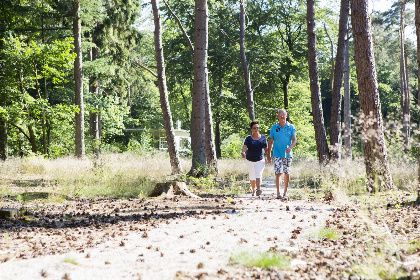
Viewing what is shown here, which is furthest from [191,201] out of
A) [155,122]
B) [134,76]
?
[155,122]

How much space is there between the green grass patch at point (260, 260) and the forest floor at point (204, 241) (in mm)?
41

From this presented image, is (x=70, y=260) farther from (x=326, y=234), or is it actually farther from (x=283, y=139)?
(x=283, y=139)

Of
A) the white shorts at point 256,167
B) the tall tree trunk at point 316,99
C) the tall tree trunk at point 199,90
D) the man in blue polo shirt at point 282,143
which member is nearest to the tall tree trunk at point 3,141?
the tall tree trunk at point 199,90

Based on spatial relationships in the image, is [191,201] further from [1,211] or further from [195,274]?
[195,274]

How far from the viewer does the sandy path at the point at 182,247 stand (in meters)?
3.64

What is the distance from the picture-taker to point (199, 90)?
12.7 m

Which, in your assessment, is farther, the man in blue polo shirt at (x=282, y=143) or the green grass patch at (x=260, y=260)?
the man in blue polo shirt at (x=282, y=143)

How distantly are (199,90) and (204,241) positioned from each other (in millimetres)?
8286

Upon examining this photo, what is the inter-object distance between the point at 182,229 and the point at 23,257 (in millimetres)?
2176

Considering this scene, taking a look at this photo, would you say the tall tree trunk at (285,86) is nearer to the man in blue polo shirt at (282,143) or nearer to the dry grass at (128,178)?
the dry grass at (128,178)

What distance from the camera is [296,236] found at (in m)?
5.08

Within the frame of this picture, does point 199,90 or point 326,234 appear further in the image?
point 199,90

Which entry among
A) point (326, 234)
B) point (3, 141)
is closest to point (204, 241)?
point (326, 234)

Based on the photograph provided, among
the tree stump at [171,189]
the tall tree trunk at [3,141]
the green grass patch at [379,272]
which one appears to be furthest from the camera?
the tall tree trunk at [3,141]
